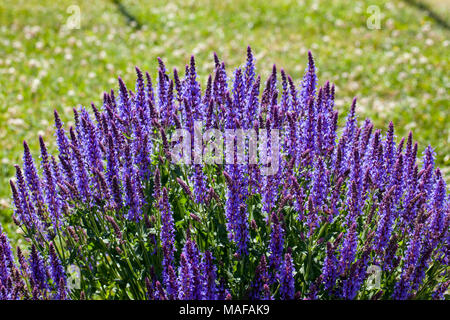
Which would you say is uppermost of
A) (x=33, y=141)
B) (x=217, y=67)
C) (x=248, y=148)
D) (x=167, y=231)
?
(x=217, y=67)

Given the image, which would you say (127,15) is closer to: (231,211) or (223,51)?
(223,51)

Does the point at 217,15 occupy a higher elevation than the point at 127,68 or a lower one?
higher

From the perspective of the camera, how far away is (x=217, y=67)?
3117 millimetres

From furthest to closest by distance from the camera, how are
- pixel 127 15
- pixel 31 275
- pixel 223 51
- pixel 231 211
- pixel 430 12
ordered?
pixel 127 15 → pixel 430 12 → pixel 223 51 → pixel 31 275 → pixel 231 211

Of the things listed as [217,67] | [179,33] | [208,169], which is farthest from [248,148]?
[179,33]

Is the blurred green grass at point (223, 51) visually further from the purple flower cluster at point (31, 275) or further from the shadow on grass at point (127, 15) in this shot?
the purple flower cluster at point (31, 275)

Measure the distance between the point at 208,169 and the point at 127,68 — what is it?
4984mm

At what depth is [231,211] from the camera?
2529mm

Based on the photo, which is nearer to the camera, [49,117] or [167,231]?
[167,231]

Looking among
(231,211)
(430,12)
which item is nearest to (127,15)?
(430,12)

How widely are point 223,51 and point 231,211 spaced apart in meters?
5.92

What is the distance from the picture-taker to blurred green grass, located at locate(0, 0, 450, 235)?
6.61 metres
